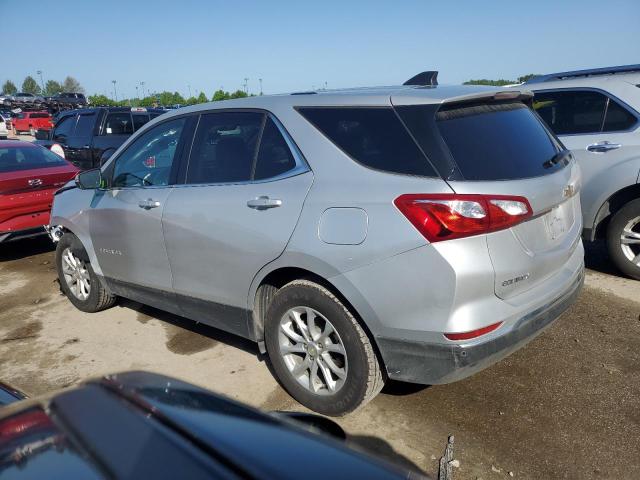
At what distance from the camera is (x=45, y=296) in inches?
224

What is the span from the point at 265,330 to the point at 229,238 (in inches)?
24.4

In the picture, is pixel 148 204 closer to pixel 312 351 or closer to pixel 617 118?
pixel 312 351

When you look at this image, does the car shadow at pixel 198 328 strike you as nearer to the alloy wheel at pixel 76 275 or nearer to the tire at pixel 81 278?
the tire at pixel 81 278

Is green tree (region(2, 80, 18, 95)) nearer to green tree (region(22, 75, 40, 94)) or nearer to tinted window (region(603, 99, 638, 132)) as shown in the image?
green tree (region(22, 75, 40, 94))

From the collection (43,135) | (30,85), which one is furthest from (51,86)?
(43,135)

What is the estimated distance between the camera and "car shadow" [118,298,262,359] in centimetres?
429

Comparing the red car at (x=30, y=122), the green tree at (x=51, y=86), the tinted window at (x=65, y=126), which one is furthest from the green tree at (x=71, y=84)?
the tinted window at (x=65, y=126)

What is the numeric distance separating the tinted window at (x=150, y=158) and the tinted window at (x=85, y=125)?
7.41m

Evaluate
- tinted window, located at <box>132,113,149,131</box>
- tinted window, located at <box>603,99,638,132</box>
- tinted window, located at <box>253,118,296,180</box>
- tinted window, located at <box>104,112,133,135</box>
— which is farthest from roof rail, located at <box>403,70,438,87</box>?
tinted window, located at <box>132,113,149,131</box>

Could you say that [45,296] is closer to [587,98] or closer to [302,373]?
[302,373]

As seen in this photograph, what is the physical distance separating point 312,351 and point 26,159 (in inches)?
229

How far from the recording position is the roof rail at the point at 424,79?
140 inches

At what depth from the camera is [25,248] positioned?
25.7 feet

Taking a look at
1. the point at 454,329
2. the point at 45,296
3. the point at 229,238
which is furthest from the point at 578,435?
the point at 45,296
